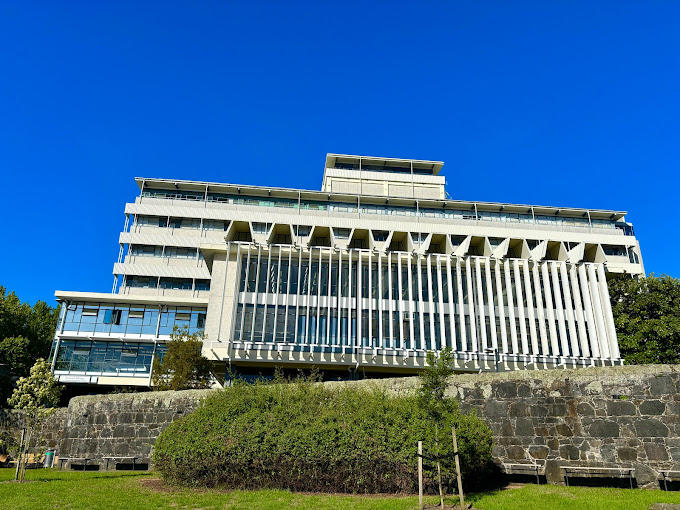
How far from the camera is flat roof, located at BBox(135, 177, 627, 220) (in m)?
60.3

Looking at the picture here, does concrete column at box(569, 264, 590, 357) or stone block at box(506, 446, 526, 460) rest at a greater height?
concrete column at box(569, 264, 590, 357)

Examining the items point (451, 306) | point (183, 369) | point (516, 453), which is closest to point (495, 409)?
point (516, 453)

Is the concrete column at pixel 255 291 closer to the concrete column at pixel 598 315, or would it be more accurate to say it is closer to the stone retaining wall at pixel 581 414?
the stone retaining wall at pixel 581 414

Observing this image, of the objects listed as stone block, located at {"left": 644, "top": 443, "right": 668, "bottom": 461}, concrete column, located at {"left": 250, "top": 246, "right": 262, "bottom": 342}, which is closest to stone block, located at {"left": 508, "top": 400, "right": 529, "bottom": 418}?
stone block, located at {"left": 644, "top": 443, "right": 668, "bottom": 461}

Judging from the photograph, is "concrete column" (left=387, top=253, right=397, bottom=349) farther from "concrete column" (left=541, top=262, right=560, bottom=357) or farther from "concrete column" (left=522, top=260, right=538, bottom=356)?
"concrete column" (left=541, top=262, right=560, bottom=357)

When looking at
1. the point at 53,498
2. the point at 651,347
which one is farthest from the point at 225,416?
the point at 651,347

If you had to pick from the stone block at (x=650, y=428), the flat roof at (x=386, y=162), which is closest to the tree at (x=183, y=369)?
the stone block at (x=650, y=428)

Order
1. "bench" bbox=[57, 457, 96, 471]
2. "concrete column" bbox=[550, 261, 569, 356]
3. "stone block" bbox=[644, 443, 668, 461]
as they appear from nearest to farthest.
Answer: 1. "stone block" bbox=[644, 443, 668, 461]
2. "bench" bbox=[57, 457, 96, 471]
3. "concrete column" bbox=[550, 261, 569, 356]

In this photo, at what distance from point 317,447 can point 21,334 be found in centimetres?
4296

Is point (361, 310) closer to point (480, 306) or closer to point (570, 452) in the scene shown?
point (480, 306)

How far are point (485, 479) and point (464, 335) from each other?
22666 millimetres

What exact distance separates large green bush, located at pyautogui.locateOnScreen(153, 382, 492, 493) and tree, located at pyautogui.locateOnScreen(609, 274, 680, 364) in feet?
84.5

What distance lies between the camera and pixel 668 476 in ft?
43.6

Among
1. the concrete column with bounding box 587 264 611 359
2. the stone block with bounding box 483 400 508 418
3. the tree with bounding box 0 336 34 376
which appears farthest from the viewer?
the tree with bounding box 0 336 34 376
